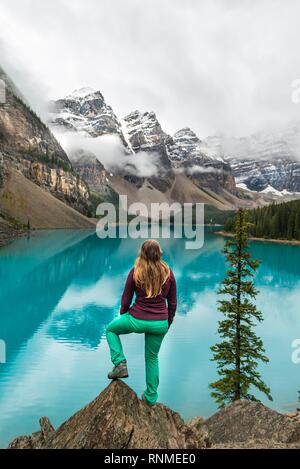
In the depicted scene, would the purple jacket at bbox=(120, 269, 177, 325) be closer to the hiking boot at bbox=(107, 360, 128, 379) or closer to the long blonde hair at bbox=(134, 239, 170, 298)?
the long blonde hair at bbox=(134, 239, 170, 298)

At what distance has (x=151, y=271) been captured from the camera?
774 cm

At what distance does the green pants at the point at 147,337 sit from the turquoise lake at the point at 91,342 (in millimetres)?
11846

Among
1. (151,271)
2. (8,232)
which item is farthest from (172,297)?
(8,232)

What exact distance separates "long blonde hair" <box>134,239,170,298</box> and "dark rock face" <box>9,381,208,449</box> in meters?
2.11

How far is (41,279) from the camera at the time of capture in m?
62.1

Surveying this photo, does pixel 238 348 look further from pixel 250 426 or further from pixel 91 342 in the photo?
pixel 91 342

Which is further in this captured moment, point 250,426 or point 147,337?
point 250,426

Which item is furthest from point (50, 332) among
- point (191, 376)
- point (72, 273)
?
point (72, 273)

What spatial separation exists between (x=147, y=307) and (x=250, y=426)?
19.8ft

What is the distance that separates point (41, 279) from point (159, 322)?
57428mm

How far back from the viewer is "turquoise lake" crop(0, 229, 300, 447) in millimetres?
20688

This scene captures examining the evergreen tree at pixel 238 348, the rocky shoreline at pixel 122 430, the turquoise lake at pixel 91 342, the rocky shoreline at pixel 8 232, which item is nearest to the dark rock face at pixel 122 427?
the rocky shoreline at pixel 122 430

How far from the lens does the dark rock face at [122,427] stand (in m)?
7.25

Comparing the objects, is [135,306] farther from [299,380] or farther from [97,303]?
[97,303]
